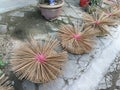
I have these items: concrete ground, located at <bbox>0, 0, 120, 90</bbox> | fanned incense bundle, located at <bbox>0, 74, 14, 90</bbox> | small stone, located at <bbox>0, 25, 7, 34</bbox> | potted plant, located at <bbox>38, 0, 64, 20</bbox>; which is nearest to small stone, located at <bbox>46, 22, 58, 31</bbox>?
concrete ground, located at <bbox>0, 0, 120, 90</bbox>

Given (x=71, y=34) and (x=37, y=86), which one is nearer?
(x=37, y=86)

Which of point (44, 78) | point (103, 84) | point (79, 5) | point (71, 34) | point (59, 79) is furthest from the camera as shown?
point (79, 5)

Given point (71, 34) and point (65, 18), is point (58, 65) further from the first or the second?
point (65, 18)

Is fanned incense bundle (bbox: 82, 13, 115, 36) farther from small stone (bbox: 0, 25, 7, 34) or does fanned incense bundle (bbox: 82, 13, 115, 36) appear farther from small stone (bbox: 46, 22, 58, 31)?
small stone (bbox: 0, 25, 7, 34)

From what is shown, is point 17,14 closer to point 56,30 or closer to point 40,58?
point 56,30

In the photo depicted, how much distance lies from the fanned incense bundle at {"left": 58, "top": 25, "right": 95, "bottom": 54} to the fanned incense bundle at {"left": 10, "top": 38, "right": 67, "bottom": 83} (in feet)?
1.08

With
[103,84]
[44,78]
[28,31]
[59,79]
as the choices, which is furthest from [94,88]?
[28,31]

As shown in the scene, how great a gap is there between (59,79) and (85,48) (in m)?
0.71

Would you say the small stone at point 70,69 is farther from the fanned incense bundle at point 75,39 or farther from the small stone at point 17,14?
the small stone at point 17,14

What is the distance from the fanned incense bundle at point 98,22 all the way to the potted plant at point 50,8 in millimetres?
469

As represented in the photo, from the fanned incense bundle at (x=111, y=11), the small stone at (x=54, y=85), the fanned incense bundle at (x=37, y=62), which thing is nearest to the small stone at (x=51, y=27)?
the fanned incense bundle at (x=37, y=62)

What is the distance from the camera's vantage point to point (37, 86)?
3.60 meters

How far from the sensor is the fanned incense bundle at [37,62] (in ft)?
11.5

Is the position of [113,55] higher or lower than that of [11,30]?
lower
